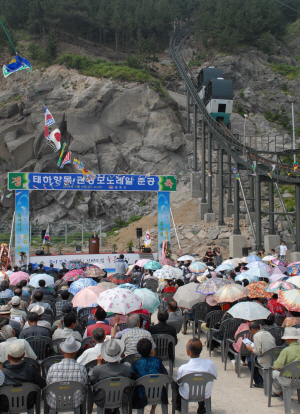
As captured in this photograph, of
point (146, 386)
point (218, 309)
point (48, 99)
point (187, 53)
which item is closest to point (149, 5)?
point (187, 53)

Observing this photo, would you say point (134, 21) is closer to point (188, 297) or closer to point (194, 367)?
point (188, 297)

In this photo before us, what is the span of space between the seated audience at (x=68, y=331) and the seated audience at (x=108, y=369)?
154 centimetres

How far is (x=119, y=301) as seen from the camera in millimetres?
6957

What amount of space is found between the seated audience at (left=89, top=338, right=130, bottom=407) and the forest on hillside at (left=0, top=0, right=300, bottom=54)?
173 ft

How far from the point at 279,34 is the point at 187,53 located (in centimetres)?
1419

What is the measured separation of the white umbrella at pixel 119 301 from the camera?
6.90m

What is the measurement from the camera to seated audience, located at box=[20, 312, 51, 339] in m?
6.46

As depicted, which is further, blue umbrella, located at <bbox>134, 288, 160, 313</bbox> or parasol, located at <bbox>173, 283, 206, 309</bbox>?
parasol, located at <bbox>173, 283, 206, 309</bbox>

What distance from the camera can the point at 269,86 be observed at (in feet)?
175

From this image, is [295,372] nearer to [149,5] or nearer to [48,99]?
[48,99]

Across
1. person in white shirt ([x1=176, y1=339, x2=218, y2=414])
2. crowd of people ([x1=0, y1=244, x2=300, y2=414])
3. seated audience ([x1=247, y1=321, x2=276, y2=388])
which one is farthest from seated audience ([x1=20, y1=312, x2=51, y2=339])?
seated audience ([x1=247, y1=321, x2=276, y2=388])

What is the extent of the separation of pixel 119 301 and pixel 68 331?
3.19 ft

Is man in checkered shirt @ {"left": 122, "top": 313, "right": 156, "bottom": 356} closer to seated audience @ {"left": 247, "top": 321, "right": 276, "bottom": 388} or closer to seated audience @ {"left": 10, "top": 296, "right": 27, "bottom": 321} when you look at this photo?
seated audience @ {"left": 247, "top": 321, "right": 276, "bottom": 388}

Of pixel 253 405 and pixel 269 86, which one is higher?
pixel 269 86
